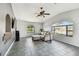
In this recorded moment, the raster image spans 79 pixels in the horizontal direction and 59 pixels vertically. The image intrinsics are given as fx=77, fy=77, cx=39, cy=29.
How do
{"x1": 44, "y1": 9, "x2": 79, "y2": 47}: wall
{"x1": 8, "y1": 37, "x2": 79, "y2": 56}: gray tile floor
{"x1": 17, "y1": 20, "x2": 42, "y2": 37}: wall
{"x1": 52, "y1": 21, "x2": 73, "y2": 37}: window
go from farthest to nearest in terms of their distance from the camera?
{"x1": 17, "y1": 20, "x2": 42, "y2": 37}: wall, {"x1": 52, "y1": 21, "x2": 73, "y2": 37}: window, {"x1": 44, "y1": 9, "x2": 79, "y2": 47}: wall, {"x1": 8, "y1": 37, "x2": 79, "y2": 56}: gray tile floor

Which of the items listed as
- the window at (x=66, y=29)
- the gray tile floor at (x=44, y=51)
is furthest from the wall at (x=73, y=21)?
the gray tile floor at (x=44, y=51)

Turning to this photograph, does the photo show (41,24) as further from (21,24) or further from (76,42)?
(76,42)

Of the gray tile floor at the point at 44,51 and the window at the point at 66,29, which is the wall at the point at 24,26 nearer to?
the window at the point at 66,29

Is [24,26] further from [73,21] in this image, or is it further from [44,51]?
[44,51]

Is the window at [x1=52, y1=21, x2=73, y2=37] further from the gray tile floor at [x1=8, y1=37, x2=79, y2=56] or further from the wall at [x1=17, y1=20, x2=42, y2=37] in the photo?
the wall at [x1=17, y1=20, x2=42, y2=37]

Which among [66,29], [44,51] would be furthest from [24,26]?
[44,51]

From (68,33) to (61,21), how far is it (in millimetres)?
1285

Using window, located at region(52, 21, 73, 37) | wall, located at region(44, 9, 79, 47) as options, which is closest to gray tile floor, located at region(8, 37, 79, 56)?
wall, located at region(44, 9, 79, 47)

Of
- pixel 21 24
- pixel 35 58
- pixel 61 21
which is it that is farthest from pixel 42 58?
pixel 21 24

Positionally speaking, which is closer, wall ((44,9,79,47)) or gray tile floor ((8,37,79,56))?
gray tile floor ((8,37,79,56))

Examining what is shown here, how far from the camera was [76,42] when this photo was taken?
5.45 metres

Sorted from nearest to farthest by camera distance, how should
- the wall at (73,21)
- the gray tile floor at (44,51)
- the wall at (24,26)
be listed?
the gray tile floor at (44,51) → the wall at (73,21) → the wall at (24,26)

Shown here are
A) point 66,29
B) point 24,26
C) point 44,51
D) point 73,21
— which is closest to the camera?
point 44,51

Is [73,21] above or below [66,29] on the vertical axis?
above
